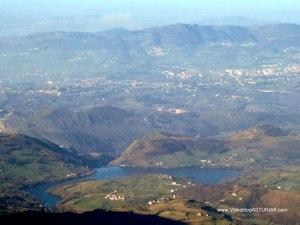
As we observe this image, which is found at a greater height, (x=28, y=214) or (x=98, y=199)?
(x=28, y=214)

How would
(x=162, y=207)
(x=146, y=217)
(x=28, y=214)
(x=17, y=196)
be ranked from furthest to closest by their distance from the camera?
(x=17, y=196) < (x=162, y=207) < (x=146, y=217) < (x=28, y=214)

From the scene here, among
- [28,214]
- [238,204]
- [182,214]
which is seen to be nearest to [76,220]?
[28,214]

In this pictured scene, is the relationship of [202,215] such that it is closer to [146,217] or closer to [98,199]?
[146,217]

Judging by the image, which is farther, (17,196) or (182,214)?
(17,196)

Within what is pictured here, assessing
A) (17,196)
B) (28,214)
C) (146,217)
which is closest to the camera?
(28,214)

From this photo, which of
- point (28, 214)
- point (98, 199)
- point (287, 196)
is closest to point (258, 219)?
point (287, 196)

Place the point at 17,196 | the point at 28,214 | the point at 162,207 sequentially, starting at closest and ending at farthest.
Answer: the point at 28,214 → the point at 162,207 → the point at 17,196

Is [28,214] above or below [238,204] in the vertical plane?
above

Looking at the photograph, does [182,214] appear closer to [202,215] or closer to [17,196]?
[202,215]

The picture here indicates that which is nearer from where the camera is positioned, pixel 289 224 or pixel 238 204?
pixel 289 224
